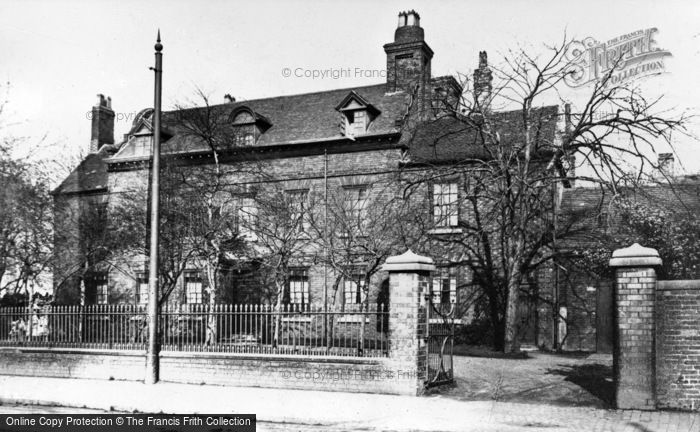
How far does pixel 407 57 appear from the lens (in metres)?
25.7

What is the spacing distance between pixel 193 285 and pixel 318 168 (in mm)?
7252

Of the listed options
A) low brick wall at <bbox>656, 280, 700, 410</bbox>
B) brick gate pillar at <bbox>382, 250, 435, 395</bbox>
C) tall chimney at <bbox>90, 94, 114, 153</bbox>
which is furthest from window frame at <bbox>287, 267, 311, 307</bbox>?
low brick wall at <bbox>656, 280, 700, 410</bbox>

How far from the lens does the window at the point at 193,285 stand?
26.0 metres

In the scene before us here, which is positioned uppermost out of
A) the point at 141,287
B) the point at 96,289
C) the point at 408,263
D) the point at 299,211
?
the point at 299,211

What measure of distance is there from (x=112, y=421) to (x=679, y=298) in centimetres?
852

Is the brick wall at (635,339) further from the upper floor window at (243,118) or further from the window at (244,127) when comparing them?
the upper floor window at (243,118)

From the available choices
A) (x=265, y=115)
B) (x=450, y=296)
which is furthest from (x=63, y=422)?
(x=265, y=115)

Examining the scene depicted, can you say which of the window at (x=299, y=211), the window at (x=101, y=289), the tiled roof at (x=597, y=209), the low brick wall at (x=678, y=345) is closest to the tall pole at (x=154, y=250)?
the window at (x=299, y=211)

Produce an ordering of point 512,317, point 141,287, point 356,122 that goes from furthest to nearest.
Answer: point 141,287
point 356,122
point 512,317

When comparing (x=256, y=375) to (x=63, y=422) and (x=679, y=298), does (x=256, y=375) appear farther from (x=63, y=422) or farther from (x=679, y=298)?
(x=679, y=298)

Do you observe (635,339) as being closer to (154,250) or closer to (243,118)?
(154,250)

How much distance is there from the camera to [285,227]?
1986cm

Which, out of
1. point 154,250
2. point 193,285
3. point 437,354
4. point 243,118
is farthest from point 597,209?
point 193,285

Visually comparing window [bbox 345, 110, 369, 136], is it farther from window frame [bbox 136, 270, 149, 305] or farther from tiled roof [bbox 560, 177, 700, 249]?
window frame [bbox 136, 270, 149, 305]
